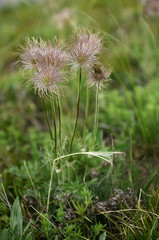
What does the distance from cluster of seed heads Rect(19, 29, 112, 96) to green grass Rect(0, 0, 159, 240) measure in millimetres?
117

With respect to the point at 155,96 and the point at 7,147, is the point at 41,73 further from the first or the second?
the point at 155,96

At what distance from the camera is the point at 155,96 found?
241cm

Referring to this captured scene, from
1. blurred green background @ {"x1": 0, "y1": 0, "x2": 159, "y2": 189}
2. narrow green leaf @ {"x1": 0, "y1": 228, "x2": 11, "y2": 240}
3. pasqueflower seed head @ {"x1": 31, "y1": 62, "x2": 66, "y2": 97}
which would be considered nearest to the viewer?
pasqueflower seed head @ {"x1": 31, "y1": 62, "x2": 66, "y2": 97}

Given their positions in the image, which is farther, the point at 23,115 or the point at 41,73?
the point at 23,115

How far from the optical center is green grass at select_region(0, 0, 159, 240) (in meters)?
1.29

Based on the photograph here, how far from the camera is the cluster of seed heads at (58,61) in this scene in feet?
3.77

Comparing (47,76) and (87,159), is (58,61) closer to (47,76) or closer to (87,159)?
(47,76)

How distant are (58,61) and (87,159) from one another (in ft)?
2.29

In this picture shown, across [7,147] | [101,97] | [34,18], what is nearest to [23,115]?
[7,147]

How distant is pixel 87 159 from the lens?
64.1 inches

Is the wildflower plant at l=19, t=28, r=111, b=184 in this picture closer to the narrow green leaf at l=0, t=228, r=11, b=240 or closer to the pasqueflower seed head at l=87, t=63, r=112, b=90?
the pasqueflower seed head at l=87, t=63, r=112, b=90

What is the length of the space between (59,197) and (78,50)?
0.75 meters

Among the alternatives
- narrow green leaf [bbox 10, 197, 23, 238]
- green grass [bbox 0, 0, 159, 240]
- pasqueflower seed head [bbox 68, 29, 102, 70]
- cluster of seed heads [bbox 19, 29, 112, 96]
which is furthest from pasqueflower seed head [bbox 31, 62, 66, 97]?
narrow green leaf [bbox 10, 197, 23, 238]

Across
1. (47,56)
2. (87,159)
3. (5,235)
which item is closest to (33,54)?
(47,56)
